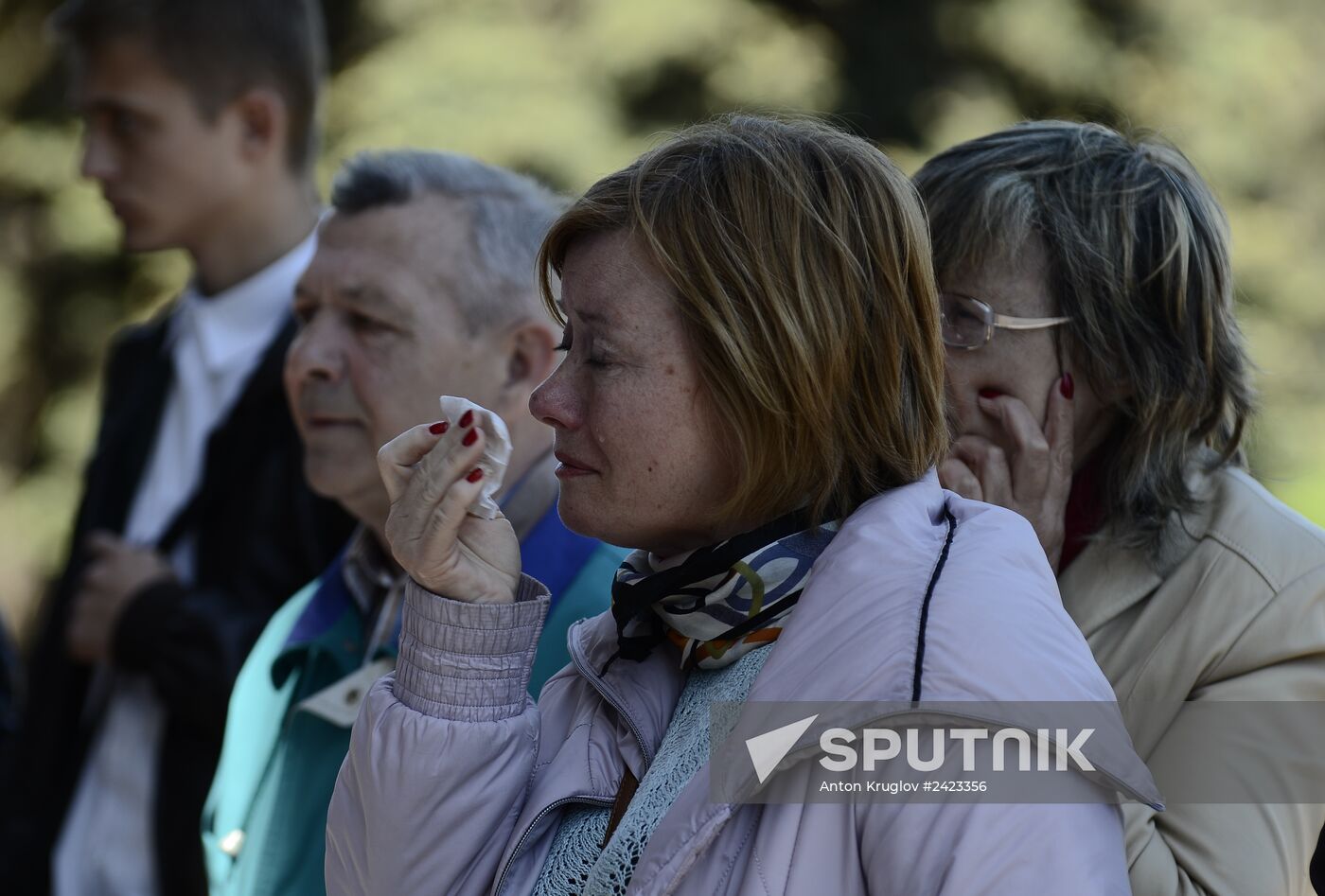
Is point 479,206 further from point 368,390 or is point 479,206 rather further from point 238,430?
point 238,430

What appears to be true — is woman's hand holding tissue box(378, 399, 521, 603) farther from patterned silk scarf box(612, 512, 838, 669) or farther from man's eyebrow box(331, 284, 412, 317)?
man's eyebrow box(331, 284, 412, 317)

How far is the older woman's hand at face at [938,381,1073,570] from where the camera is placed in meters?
1.99

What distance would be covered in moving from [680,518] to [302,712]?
3.74 feet

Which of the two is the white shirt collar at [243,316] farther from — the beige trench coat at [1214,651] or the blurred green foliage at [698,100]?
the blurred green foliage at [698,100]

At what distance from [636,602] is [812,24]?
6267 mm

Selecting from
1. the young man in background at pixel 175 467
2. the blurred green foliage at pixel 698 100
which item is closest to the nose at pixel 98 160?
the young man in background at pixel 175 467

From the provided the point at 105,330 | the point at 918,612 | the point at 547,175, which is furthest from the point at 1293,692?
the point at 105,330

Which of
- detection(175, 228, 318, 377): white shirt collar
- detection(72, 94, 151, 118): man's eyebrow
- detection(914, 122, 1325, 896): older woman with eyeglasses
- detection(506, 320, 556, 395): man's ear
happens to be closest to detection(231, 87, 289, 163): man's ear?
detection(72, 94, 151, 118): man's eyebrow

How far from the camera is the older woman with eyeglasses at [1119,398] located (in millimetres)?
1854

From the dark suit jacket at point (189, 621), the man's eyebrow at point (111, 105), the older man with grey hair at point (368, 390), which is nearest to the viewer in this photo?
the older man with grey hair at point (368, 390)

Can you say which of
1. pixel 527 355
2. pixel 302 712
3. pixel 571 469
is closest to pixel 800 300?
pixel 571 469

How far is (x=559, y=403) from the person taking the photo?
168cm

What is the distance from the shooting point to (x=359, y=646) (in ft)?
8.52

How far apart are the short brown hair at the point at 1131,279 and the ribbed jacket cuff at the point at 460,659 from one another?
885mm
